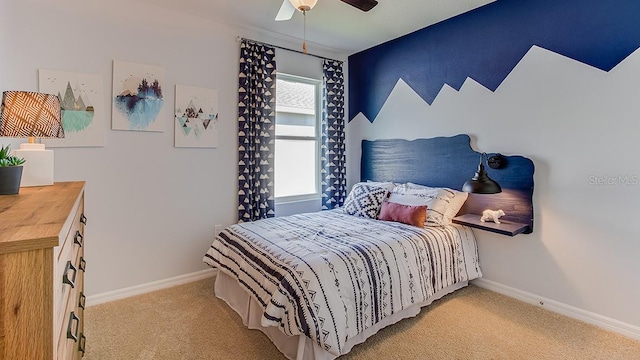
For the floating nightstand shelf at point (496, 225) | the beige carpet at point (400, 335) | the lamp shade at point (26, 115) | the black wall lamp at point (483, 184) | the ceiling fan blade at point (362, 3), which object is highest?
the ceiling fan blade at point (362, 3)

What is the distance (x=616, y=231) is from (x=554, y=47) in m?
1.43

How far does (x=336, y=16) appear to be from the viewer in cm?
299

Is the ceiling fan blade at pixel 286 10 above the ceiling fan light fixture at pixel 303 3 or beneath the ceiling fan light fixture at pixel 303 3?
above

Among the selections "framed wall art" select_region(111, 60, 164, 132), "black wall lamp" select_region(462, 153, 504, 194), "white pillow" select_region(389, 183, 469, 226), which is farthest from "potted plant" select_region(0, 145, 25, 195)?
"black wall lamp" select_region(462, 153, 504, 194)

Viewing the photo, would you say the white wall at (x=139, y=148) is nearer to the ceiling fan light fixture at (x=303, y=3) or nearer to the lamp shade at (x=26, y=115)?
the lamp shade at (x=26, y=115)

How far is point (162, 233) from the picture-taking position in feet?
9.50

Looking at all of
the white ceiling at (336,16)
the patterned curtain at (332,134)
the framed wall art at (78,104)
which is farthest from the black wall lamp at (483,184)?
the framed wall art at (78,104)

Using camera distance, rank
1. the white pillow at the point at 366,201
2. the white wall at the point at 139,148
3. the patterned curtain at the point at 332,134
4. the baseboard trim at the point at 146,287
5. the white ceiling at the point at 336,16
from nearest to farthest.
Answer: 1. the white wall at the point at 139,148
2. the baseboard trim at the point at 146,287
3. the white ceiling at the point at 336,16
4. the white pillow at the point at 366,201
5. the patterned curtain at the point at 332,134

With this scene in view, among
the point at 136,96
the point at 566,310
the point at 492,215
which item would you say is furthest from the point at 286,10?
the point at 566,310

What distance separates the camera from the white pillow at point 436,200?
2814 millimetres

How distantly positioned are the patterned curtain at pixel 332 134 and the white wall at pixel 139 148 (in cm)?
93

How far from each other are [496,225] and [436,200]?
520 millimetres

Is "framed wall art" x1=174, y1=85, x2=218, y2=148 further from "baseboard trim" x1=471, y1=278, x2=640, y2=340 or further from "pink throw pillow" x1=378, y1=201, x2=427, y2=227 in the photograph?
"baseboard trim" x1=471, y1=278, x2=640, y2=340

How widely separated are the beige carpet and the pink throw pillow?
70 centimetres
